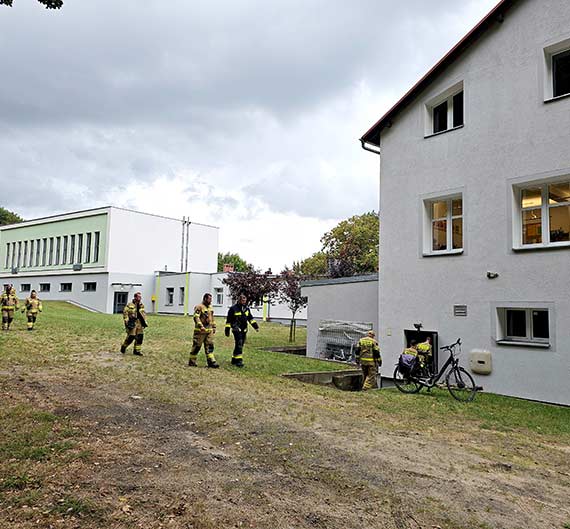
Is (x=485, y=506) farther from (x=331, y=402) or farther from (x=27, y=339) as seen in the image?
(x=27, y=339)

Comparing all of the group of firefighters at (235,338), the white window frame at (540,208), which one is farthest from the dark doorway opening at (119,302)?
→ the white window frame at (540,208)

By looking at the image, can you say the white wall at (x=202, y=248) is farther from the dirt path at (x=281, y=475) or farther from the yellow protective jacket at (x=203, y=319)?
the dirt path at (x=281, y=475)

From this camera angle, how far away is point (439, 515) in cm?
446

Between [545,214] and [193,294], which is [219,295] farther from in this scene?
[545,214]

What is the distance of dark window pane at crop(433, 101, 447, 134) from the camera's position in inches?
554

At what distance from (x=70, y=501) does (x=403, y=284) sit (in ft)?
36.4

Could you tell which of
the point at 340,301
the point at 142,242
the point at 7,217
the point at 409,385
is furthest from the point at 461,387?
the point at 7,217

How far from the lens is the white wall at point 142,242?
45.1m

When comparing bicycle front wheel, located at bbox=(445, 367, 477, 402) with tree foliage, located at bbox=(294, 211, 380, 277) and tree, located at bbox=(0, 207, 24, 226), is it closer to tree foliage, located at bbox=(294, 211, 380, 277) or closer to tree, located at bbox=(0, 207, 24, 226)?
tree foliage, located at bbox=(294, 211, 380, 277)

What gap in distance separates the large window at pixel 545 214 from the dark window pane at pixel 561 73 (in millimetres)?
2177

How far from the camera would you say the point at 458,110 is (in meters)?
13.7

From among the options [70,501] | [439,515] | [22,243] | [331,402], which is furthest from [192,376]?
[22,243]

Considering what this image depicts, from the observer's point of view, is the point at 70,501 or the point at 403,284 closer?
the point at 70,501

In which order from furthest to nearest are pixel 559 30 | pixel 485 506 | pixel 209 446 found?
1. pixel 559 30
2. pixel 209 446
3. pixel 485 506
